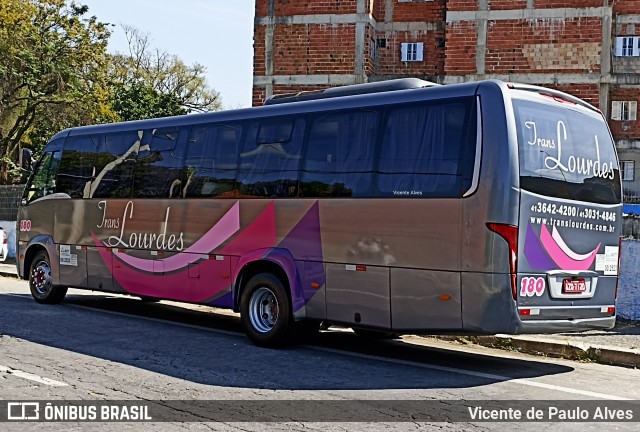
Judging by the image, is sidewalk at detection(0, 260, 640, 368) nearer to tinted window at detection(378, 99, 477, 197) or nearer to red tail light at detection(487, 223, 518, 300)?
red tail light at detection(487, 223, 518, 300)

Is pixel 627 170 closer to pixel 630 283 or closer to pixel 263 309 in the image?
pixel 630 283

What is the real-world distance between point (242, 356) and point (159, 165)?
14.4 ft

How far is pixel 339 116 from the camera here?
11.0 meters

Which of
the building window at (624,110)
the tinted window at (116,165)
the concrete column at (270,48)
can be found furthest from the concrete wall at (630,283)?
the concrete column at (270,48)

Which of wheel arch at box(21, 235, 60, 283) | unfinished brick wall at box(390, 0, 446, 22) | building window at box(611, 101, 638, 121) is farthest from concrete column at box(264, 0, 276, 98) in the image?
wheel arch at box(21, 235, 60, 283)

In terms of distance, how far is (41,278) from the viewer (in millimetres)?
15938

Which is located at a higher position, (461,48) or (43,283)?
(461,48)

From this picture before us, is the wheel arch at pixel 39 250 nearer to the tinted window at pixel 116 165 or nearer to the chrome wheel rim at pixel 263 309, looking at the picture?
the tinted window at pixel 116 165

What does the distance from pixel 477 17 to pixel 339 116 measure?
82.4 feet

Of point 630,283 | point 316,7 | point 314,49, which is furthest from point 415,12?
point 630,283

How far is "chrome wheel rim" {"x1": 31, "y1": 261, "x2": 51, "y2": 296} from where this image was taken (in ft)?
51.7

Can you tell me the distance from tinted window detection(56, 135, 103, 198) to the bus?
171cm

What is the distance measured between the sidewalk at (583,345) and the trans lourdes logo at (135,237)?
4256 mm

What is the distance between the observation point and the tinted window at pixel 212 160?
12305 mm
